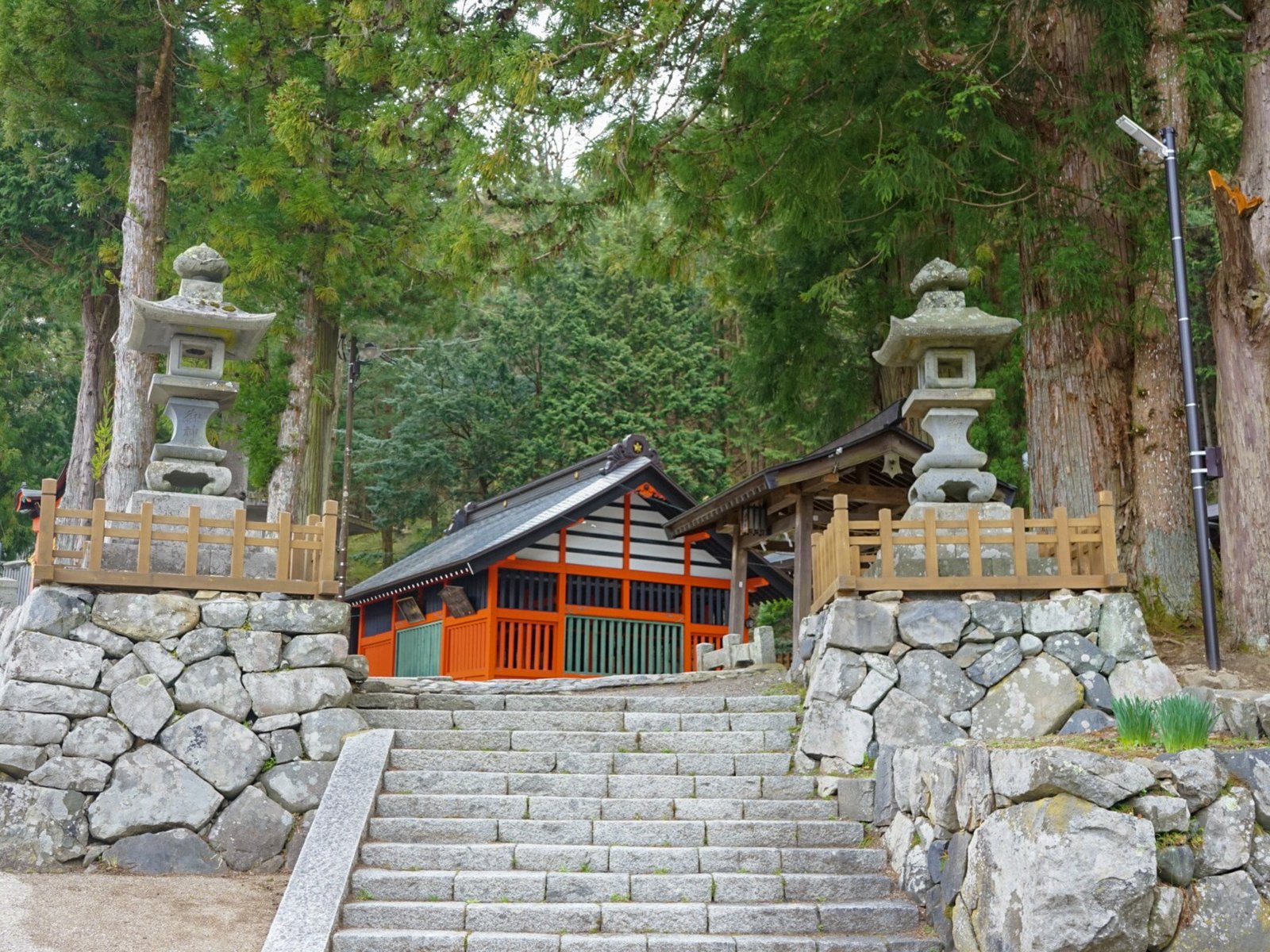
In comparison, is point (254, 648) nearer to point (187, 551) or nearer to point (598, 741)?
point (187, 551)

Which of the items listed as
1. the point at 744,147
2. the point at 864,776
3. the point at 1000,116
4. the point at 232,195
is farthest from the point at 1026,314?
the point at 232,195

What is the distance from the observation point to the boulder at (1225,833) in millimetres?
5398

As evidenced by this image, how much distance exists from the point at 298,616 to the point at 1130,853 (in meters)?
6.00

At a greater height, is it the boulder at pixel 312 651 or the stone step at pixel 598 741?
the boulder at pixel 312 651

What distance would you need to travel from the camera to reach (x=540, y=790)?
838cm

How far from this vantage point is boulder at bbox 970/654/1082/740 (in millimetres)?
8133

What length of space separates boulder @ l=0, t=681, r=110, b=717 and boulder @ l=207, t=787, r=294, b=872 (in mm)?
1164

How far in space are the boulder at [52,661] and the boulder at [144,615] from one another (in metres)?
0.23

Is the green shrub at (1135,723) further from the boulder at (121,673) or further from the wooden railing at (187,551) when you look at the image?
the boulder at (121,673)

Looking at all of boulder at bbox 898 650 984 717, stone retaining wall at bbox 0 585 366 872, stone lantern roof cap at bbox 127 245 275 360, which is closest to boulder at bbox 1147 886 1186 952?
boulder at bbox 898 650 984 717

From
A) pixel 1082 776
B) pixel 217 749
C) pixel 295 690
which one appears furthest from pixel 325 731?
pixel 1082 776

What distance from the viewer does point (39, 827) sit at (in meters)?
8.10

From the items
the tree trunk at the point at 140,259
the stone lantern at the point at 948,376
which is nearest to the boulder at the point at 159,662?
the stone lantern at the point at 948,376

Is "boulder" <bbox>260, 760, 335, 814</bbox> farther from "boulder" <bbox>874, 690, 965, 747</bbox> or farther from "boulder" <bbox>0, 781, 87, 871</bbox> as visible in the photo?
"boulder" <bbox>874, 690, 965, 747</bbox>
